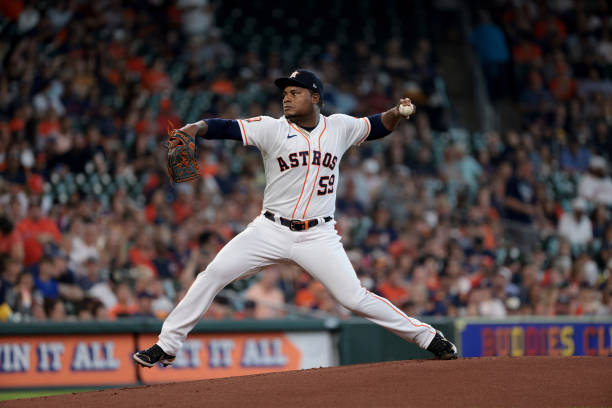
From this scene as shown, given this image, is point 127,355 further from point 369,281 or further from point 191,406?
point 191,406

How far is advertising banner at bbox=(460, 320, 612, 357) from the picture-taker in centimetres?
970

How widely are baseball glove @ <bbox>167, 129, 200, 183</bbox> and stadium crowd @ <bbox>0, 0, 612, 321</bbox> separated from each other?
14.6 feet

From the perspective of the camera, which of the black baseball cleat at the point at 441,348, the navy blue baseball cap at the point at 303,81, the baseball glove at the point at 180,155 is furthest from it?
the black baseball cleat at the point at 441,348

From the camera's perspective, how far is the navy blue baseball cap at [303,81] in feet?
19.2

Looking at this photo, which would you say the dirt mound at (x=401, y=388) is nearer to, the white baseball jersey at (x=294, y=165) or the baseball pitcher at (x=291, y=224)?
the baseball pitcher at (x=291, y=224)

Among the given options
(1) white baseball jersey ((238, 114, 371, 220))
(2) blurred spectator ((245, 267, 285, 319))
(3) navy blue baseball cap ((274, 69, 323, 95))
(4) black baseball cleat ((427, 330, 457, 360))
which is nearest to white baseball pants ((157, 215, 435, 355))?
(1) white baseball jersey ((238, 114, 371, 220))

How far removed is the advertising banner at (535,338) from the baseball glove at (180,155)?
4.97 metres

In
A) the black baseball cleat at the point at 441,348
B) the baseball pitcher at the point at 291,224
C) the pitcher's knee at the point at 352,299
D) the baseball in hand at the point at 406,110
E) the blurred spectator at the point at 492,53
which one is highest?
the blurred spectator at the point at 492,53

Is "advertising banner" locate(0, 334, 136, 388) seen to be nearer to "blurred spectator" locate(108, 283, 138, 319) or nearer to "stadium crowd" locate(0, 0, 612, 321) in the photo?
"stadium crowd" locate(0, 0, 612, 321)

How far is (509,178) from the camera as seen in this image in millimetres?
14023

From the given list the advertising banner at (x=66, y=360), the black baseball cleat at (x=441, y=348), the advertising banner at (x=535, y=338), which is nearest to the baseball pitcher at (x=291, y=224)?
the black baseball cleat at (x=441, y=348)

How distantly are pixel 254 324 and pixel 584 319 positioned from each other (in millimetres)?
3652

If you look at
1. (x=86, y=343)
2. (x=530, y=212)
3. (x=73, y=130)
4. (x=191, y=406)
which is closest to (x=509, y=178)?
(x=530, y=212)

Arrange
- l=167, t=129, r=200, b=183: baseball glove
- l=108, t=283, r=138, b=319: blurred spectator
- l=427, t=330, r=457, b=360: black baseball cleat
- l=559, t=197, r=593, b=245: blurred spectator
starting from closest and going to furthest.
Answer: l=167, t=129, r=200, b=183: baseball glove → l=427, t=330, r=457, b=360: black baseball cleat → l=108, t=283, r=138, b=319: blurred spectator → l=559, t=197, r=593, b=245: blurred spectator
